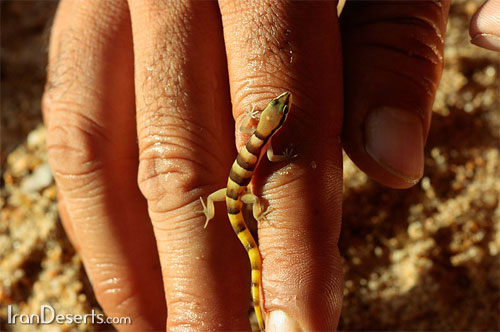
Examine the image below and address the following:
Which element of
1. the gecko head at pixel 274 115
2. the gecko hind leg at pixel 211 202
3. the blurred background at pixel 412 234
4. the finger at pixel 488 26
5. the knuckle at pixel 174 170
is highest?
the finger at pixel 488 26

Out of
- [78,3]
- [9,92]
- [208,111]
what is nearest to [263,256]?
[208,111]

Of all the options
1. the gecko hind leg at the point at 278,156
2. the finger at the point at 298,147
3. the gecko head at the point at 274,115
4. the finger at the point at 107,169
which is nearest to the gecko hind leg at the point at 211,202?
the finger at the point at 298,147

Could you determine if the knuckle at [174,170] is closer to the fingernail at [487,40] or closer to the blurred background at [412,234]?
the blurred background at [412,234]

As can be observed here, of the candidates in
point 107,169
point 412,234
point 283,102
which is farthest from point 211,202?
point 412,234

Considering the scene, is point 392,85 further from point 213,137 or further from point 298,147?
point 213,137

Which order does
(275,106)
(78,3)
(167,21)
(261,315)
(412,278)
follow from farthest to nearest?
1. (78,3)
2. (412,278)
3. (167,21)
4. (261,315)
5. (275,106)

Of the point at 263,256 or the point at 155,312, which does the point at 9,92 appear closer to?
the point at 155,312

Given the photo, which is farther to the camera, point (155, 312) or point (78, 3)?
point (78, 3)
